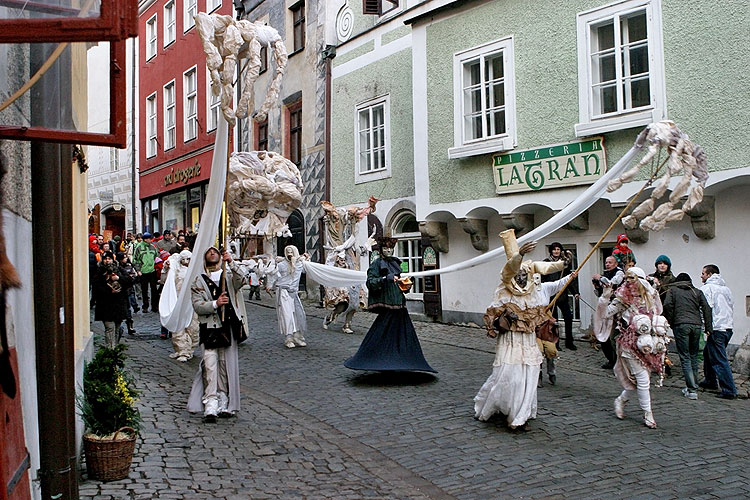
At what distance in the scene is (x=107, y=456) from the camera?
18.9 ft

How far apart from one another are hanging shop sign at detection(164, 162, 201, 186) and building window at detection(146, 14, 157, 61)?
20.1ft

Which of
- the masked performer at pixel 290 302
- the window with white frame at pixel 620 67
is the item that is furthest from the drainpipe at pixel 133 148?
the window with white frame at pixel 620 67

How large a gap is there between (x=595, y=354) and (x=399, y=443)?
244 inches

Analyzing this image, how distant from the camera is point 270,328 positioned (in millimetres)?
15922

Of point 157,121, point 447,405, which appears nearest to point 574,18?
point 447,405

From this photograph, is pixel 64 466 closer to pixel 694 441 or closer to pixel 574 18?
pixel 694 441

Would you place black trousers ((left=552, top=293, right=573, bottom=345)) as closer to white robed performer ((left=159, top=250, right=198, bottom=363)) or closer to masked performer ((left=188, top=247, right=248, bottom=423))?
white robed performer ((left=159, top=250, right=198, bottom=363))

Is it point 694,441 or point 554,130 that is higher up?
point 554,130

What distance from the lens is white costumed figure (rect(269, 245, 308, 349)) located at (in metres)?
13.3

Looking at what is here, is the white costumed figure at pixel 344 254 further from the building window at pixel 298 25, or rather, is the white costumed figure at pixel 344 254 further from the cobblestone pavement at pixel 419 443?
the building window at pixel 298 25

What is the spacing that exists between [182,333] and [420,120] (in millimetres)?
7381

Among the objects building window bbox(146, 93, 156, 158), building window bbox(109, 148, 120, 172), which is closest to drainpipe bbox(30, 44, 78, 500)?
building window bbox(146, 93, 156, 158)

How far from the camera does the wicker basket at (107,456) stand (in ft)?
18.8

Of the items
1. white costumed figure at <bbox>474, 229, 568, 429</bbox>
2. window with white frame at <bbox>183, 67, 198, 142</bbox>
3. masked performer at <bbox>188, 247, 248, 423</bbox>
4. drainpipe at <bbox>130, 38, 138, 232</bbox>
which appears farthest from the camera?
drainpipe at <bbox>130, 38, 138, 232</bbox>
